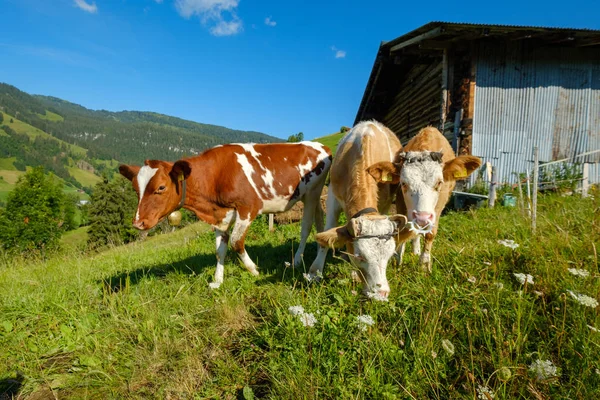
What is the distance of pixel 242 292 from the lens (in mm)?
3865

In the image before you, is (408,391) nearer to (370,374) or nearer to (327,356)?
(370,374)

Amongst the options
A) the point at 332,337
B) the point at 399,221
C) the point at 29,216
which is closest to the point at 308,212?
the point at 399,221

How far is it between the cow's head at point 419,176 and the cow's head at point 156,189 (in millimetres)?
2609

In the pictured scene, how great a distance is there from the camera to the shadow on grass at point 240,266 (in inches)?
176

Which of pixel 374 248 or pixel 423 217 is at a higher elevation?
pixel 423 217

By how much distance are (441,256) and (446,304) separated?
4.62 feet

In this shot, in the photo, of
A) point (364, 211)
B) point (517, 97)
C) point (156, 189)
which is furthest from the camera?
point (517, 97)

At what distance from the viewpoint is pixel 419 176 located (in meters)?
3.66

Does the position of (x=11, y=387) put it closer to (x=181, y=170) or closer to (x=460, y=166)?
(x=181, y=170)

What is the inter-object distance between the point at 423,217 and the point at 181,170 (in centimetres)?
316

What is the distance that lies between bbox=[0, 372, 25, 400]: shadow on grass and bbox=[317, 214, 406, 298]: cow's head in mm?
2862

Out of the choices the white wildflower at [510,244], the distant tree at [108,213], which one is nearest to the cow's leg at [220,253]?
the white wildflower at [510,244]

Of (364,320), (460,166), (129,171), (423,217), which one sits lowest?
(364,320)

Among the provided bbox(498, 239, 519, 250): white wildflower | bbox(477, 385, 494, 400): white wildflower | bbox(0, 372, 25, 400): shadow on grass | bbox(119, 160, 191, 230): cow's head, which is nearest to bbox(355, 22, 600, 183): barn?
bbox(498, 239, 519, 250): white wildflower
